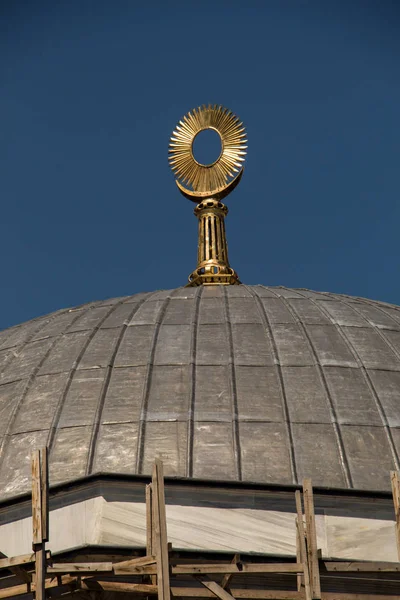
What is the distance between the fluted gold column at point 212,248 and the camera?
42969 millimetres

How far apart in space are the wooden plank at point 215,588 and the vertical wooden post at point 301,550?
1245 millimetres

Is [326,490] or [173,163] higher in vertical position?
[173,163]

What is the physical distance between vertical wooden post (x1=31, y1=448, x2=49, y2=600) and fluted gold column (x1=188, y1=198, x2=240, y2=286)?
16726 mm

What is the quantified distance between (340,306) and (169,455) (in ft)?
28.1

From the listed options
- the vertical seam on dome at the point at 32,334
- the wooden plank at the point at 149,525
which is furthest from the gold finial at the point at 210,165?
the wooden plank at the point at 149,525

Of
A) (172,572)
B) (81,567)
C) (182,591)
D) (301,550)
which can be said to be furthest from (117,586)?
(301,550)

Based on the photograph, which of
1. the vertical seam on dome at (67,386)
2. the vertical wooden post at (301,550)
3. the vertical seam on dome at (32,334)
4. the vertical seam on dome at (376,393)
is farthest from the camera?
the vertical seam on dome at (32,334)

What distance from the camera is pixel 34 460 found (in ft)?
86.9

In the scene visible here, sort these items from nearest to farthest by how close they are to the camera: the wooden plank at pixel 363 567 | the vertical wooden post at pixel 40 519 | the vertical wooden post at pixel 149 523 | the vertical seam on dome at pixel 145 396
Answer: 1. the vertical wooden post at pixel 40 519
2. the wooden plank at pixel 363 567
3. the vertical wooden post at pixel 149 523
4. the vertical seam on dome at pixel 145 396

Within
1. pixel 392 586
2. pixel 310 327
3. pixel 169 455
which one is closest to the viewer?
pixel 392 586

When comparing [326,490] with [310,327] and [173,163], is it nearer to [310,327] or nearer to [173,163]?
[310,327]

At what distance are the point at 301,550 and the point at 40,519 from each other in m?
4.24

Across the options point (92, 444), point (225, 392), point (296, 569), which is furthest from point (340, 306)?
point (296, 569)

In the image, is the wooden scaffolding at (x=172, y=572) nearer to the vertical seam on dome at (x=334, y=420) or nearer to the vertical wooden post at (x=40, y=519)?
the vertical wooden post at (x=40, y=519)
